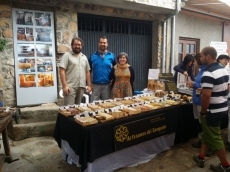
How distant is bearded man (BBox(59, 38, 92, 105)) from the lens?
337 centimetres

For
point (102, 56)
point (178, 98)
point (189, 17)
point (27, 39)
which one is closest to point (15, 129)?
point (27, 39)

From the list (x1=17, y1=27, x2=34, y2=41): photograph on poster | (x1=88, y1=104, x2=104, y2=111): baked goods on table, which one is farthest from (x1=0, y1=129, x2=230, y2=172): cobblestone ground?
(x1=17, y1=27, x2=34, y2=41): photograph on poster

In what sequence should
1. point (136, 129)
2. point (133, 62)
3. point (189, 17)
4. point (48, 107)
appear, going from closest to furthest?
point (136, 129)
point (48, 107)
point (133, 62)
point (189, 17)

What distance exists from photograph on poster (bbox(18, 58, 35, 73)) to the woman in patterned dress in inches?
69.8

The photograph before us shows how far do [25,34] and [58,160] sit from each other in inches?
101

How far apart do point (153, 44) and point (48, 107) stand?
355cm

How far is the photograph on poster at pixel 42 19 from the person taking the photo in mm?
4047

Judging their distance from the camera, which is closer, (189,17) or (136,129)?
(136,129)

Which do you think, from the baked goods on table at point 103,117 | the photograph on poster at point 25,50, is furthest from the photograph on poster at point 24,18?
the baked goods on table at point 103,117

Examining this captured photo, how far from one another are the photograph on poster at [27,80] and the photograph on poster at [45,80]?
0.39 feet

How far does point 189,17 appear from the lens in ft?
20.9

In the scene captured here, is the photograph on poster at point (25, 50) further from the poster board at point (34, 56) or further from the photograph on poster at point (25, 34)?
the photograph on poster at point (25, 34)

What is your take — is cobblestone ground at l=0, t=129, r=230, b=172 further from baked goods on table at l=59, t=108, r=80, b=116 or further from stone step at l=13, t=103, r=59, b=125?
baked goods on table at l=59, t=108, r=80, b=116

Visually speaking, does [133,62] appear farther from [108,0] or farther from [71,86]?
[71,86]
